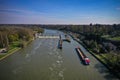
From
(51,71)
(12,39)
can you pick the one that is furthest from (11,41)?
(51,71)

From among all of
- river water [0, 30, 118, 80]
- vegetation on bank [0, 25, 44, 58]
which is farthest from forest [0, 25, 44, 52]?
river water [0, 30, 118, 80]

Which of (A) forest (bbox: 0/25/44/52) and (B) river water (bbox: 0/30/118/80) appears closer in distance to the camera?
(B) river water (bbox: 0/30/118/80)

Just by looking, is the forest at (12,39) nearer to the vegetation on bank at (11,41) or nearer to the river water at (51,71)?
the vegetation on bank at (11,41)

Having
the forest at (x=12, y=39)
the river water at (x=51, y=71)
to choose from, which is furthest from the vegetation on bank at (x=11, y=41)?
the river water at (x=51, y=71)

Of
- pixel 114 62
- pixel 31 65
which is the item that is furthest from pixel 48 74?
pixel 114 62

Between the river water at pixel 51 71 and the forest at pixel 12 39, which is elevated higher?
the forest at pixel 12 39

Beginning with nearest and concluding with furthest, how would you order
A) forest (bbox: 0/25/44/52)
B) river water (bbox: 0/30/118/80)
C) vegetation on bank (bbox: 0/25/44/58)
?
1. river water (bbox: 0/30/118/80)
2. vegetation on bank (bbox: 0/25/44/58)
3. forest (bbox: 0/25/44/52)

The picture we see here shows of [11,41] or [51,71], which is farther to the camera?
[11,41]

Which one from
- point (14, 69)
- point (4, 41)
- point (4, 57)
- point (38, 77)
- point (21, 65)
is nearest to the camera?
point (38, 77)

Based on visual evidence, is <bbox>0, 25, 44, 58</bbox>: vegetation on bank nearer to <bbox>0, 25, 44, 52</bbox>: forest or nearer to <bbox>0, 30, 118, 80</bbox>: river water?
<bbox>0, 25, 44, 52</bbox>: forest

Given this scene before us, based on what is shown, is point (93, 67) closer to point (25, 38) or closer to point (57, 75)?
point (57, 75)

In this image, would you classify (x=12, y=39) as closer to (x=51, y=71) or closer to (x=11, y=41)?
(x=11, y=41)
